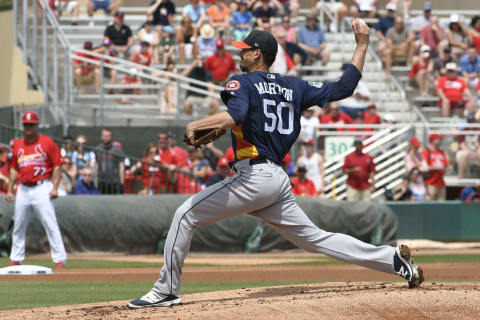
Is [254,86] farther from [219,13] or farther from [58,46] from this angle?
[219,13]

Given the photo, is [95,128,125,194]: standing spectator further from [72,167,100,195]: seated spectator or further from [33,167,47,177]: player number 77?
[33,167,47,177]: player number 77

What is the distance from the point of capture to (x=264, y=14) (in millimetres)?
22812

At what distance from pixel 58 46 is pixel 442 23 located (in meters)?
10.6

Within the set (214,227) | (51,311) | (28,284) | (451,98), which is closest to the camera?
(51,311)

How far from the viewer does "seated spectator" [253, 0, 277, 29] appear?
22750 mm

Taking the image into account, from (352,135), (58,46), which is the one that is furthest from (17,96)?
(352,135)

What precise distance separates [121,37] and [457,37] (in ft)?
28.6

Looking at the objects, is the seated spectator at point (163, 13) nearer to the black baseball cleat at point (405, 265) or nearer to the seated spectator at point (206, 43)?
the seated spectator at point (206, 43)

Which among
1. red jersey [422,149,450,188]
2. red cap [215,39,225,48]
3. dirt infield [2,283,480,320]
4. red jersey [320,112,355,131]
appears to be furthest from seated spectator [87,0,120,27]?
dirt infield [2,283,480,320]

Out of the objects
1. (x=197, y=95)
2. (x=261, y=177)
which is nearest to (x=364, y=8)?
(x=197, y=95)

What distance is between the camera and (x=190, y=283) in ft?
36.2

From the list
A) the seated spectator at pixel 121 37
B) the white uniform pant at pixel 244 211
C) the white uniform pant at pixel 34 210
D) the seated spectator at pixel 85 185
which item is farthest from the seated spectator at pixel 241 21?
the white uniform pant at pixel 244 211

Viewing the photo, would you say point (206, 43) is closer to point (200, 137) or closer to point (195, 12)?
point (195, 12)

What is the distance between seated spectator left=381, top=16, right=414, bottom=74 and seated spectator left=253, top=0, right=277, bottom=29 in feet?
9.97
